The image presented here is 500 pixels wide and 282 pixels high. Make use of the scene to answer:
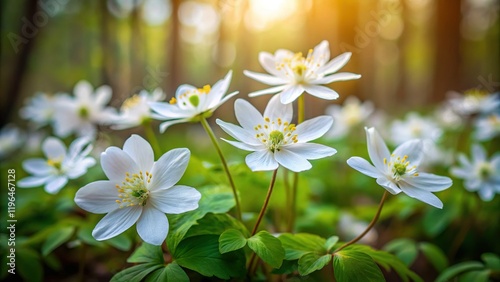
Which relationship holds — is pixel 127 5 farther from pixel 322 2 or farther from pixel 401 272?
pixel 401 272

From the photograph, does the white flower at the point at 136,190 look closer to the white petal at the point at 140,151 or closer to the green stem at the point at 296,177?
the white petal at the point at 140,151

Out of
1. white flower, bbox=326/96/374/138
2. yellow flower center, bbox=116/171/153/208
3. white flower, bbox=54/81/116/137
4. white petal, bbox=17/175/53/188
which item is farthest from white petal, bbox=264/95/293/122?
white flower, bbox=326/96/374/138

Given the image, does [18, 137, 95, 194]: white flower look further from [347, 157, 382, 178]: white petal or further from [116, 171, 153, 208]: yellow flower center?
[347, 157, 382, 178]: white petal

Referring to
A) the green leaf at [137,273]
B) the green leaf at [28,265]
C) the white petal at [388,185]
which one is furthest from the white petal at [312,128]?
the green leaf at [28,265]

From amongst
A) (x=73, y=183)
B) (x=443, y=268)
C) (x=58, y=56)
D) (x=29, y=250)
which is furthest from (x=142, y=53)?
(x=443, y=268)

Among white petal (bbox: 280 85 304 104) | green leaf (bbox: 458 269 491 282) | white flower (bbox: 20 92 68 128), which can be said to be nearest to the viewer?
white petal (bbox: 280 85 304 104)

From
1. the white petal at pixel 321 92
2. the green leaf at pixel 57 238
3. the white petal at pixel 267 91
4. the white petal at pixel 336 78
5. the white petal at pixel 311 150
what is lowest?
the green leaf at pixel 57 238
